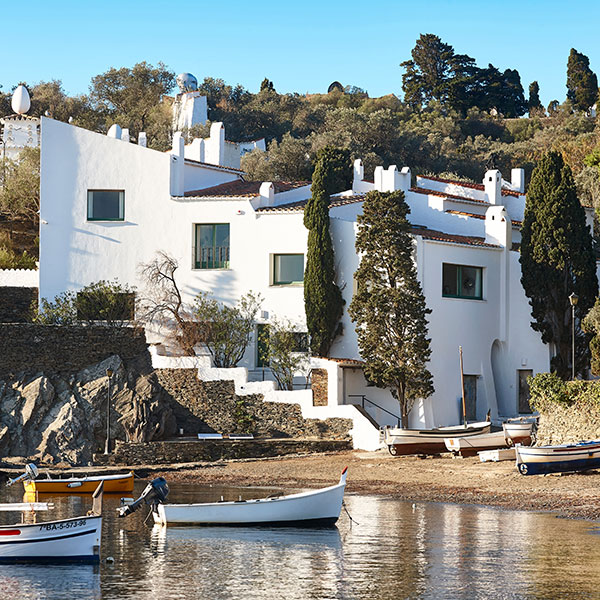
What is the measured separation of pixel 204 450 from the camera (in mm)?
41250

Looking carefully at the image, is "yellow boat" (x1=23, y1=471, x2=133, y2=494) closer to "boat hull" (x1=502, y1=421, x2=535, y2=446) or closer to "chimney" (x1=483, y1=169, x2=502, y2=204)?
"boat hull" (x1=502, y1=421, x2=535, y2=446)

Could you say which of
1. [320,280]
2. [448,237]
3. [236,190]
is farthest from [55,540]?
[236,190]

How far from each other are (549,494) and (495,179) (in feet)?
72.7

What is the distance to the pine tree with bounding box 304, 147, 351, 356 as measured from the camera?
43812 millimetres

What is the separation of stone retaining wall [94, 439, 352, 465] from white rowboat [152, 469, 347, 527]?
13.9 metres

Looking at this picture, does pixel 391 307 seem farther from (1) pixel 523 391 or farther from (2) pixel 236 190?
(2) pixel 236 190

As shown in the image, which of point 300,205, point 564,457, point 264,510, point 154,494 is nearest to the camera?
point 264,510

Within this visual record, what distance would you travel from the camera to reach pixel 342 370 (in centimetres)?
4278

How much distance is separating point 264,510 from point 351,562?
4993mm

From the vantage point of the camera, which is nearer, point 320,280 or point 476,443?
point 476,443

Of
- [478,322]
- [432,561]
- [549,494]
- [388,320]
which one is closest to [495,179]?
[478,322]

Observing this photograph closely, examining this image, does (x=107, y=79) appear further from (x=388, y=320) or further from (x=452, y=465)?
(x=452, y=465)

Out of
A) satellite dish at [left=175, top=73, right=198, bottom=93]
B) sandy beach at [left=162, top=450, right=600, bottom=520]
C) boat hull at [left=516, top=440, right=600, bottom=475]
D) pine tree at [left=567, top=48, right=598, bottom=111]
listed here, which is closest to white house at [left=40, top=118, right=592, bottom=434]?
sandy beach at [left=162, top=450, right=600, bottom=520]

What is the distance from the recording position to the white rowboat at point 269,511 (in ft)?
87.7
